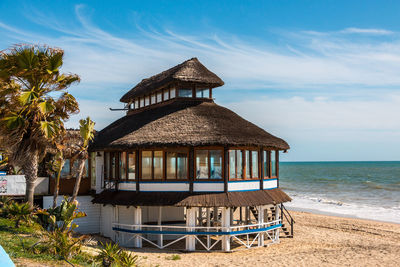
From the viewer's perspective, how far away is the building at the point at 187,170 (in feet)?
64.5

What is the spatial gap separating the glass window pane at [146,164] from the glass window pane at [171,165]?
3.28 ft

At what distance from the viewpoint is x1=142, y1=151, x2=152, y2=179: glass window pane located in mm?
20656

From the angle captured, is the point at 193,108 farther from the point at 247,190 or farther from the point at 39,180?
the point at 39,180

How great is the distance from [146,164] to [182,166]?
1872 mm

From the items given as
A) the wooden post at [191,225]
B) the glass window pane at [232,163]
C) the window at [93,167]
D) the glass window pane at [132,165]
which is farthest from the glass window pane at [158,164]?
the window at [93,167]

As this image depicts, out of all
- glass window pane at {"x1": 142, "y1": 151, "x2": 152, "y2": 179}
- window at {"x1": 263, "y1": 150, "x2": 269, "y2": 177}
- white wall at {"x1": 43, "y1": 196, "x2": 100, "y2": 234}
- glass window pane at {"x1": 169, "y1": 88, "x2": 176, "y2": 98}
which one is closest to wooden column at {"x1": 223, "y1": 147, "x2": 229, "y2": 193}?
window at {"x1": 263, "y1": 150, "x2": 269, "y2": 177}

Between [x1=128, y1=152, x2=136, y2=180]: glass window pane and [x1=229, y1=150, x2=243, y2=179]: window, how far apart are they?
15.8 ft

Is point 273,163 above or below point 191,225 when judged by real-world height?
above

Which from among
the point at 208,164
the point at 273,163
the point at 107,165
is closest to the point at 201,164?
the point at 208,164

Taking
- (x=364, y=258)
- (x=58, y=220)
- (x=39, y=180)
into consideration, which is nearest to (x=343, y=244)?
(x=364, y=258)

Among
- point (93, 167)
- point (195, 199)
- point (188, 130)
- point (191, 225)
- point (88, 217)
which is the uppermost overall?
point (188, 130)

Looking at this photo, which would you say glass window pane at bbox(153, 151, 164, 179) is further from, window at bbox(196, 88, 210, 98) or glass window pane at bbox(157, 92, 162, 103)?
glass window pane at bbox(157, 92, 162, 103)

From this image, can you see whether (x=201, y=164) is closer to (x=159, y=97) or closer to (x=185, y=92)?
(x=185, y=92)

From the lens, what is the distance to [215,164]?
65.7 ft
